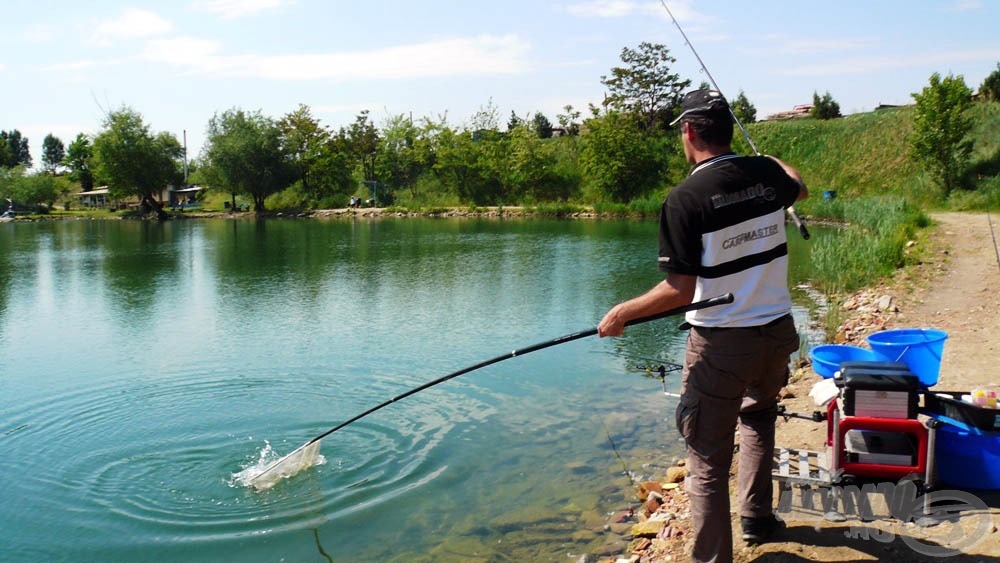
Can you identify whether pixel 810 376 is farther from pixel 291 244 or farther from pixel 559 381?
pixel 291 244

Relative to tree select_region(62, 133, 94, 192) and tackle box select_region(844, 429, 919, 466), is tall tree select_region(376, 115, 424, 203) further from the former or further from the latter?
tackle box select_region(844, 429, 919, 466)

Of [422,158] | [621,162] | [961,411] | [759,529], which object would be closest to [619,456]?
[759,529]

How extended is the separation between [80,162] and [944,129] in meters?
78.6

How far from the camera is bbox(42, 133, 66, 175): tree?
100750 millimetres

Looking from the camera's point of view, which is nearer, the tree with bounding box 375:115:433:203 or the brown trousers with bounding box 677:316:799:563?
the brown trousers with bounding box 677:316:799:563

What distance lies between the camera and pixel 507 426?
24.2 feet

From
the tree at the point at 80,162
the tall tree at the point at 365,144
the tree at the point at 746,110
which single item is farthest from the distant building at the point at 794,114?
the tree at the point at 80,162

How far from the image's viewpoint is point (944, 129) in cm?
2928

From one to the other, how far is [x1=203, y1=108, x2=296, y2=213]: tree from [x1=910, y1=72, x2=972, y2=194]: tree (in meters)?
42.4

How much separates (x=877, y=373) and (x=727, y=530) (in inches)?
54.3

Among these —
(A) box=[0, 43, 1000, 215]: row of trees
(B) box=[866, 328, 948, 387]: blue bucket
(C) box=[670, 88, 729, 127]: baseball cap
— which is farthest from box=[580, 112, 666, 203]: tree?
(C) box=[670, 88, 729, 127]: baseball cap

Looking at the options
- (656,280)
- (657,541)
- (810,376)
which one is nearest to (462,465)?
(657,541)

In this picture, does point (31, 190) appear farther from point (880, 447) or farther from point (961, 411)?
point (961, 411)

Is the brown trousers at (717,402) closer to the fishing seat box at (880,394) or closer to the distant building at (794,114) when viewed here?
the fishing seat box at (880,394)
